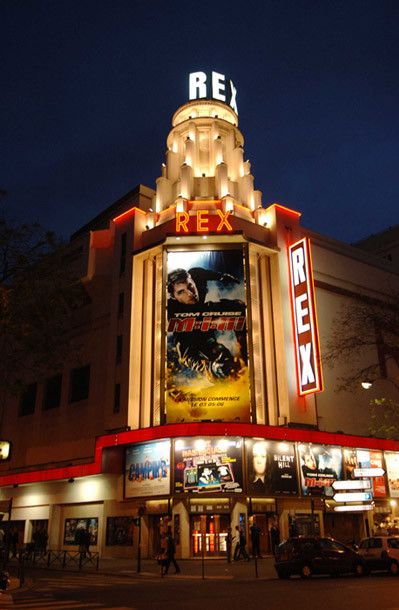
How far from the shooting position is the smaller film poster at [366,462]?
122 ft

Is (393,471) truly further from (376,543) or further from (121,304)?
(121,304)

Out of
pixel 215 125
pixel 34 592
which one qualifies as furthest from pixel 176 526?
pixel 215 125

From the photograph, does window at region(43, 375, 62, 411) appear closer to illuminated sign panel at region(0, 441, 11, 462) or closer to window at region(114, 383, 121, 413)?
window at region(114, 383, 121, 413)

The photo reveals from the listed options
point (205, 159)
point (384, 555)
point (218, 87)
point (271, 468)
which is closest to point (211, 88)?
point (218, 87)

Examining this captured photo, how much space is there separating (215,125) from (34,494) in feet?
104

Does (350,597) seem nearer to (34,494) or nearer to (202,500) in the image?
(202,500)

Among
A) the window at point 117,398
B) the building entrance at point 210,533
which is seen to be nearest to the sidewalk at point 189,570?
the building entrance at point 210,533

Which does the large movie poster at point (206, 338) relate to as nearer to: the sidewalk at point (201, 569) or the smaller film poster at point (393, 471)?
the sidewalk at point (201, 569)

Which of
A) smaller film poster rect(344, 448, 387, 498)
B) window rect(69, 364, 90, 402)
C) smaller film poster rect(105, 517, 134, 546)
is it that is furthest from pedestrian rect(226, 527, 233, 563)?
window rect(69, 364, 90, 402)

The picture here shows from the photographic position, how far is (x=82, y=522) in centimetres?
3781

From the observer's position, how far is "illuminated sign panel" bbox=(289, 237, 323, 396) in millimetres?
35781

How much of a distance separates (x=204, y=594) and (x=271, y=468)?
1770 centimetres

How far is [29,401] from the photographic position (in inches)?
1960

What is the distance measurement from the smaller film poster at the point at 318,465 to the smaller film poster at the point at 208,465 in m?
4.91
